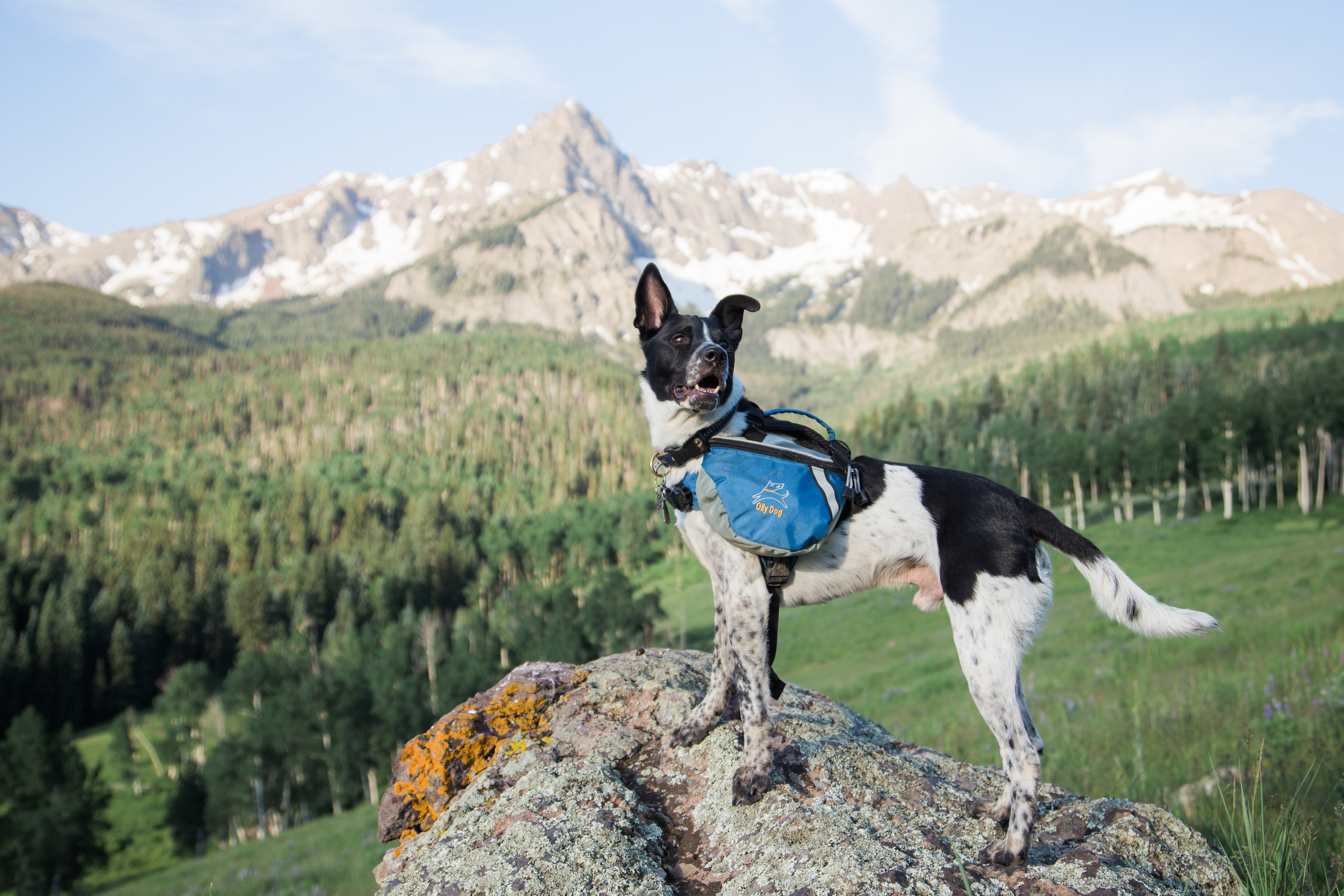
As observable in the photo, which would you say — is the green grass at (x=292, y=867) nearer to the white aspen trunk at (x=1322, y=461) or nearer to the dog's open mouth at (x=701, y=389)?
the dog's open mouth at (x=701, y=389)

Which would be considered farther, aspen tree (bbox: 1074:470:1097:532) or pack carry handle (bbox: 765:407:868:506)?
aspen tree (bbox: 1074:470:1097:532)

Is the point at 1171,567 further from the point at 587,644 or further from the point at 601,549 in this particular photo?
the point at 601,549

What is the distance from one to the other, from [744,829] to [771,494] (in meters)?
1.94

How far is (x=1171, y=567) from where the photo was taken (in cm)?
4909

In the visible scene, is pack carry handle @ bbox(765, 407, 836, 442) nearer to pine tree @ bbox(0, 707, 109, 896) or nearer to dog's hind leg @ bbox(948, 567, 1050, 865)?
dog's hind leg @ bbox(948, 567, 1050, 865)

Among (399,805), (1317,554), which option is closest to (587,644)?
(1317,554)

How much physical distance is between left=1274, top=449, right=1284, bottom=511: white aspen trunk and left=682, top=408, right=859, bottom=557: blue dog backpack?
81.1 meters

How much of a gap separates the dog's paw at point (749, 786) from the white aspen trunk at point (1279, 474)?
81.4 metres

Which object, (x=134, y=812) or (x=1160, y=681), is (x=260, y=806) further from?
(x=1160, y=681)

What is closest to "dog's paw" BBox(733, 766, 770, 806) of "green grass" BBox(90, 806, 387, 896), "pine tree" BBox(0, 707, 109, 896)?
"green grass" BBox(90, 806, 387, 896)

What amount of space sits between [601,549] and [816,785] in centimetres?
13513

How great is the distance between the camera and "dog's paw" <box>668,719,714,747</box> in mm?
5090

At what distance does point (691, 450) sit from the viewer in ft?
16.6

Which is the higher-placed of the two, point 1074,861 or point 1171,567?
point 1074,861
